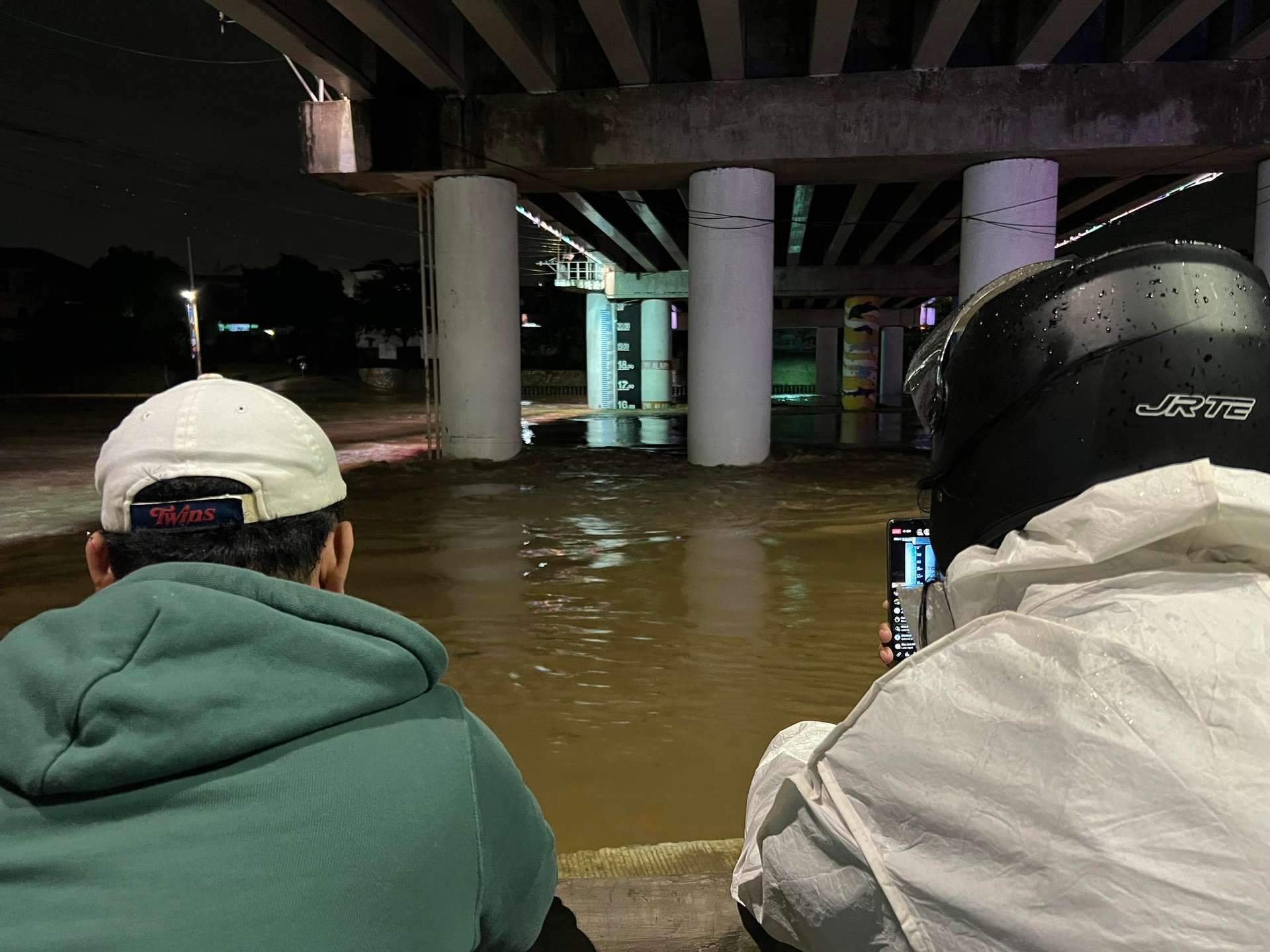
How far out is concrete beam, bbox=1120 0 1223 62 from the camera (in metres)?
8.41

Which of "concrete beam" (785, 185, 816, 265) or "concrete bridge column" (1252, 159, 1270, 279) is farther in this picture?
"concrete beam" (785, 185, 816, 265)

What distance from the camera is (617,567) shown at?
6.01 m

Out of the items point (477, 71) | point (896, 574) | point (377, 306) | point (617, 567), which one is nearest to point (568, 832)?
point (896, 574)

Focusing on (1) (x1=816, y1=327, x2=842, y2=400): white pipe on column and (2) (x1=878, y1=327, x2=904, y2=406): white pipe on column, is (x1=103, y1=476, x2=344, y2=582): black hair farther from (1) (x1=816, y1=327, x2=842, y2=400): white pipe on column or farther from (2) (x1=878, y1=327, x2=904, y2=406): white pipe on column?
(1) (x1=816, y1=327, x2=842, y2=400): white pipe on column

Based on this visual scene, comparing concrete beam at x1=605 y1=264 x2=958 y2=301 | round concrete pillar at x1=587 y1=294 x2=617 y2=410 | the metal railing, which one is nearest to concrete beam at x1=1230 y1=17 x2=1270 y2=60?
concrete beam at x1=605 y1=264 x2=958 y2=301

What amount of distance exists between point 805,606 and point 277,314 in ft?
181

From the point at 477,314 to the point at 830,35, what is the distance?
5899 millimetres

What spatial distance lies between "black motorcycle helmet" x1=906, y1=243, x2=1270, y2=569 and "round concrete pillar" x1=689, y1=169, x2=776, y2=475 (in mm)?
10106

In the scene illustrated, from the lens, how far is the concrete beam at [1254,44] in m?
9.04

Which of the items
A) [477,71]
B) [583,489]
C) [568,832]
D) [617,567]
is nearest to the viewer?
[568,832]

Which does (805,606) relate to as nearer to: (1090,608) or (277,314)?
(1090,608)


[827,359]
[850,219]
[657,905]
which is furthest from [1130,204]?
[827,359]

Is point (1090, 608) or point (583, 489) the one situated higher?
point (1090, 608)

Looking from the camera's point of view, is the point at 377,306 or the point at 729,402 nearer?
the point at 729,402
